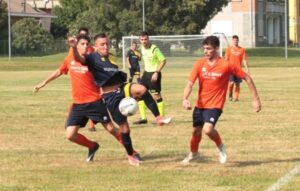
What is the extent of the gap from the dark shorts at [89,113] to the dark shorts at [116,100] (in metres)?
0.12

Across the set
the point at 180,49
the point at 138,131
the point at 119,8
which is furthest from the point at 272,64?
the point at 138,131

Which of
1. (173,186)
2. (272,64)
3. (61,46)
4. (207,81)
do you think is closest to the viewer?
(173,186)

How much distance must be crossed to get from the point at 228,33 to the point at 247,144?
89441mm

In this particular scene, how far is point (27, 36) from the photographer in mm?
75688

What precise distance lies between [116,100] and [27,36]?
6665 centimetres

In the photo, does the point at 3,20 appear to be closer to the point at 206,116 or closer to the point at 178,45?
the point at 178,45

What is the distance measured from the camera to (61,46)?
8250 cm

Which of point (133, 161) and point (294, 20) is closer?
point (133, 161)

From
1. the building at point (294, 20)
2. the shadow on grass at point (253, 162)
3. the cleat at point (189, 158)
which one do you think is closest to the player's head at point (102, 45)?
the cleat at point (189, 158)

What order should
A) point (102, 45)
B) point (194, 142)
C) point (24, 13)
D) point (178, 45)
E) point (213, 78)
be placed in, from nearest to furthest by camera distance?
point (213, 78) < point (102, 45) < point (194, 142) < point (178, 45) < point (24, 13)

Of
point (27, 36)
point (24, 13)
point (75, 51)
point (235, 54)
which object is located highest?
point (24, 13)

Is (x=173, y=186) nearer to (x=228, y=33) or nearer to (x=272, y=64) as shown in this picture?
(x=272, y=64)

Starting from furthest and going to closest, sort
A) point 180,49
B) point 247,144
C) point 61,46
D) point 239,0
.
Answer: 1. point 239,0
2. point 61,46
3. point 180,49
4. point 247,144

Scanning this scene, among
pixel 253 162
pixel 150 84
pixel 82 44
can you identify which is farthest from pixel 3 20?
pixel 253 162
